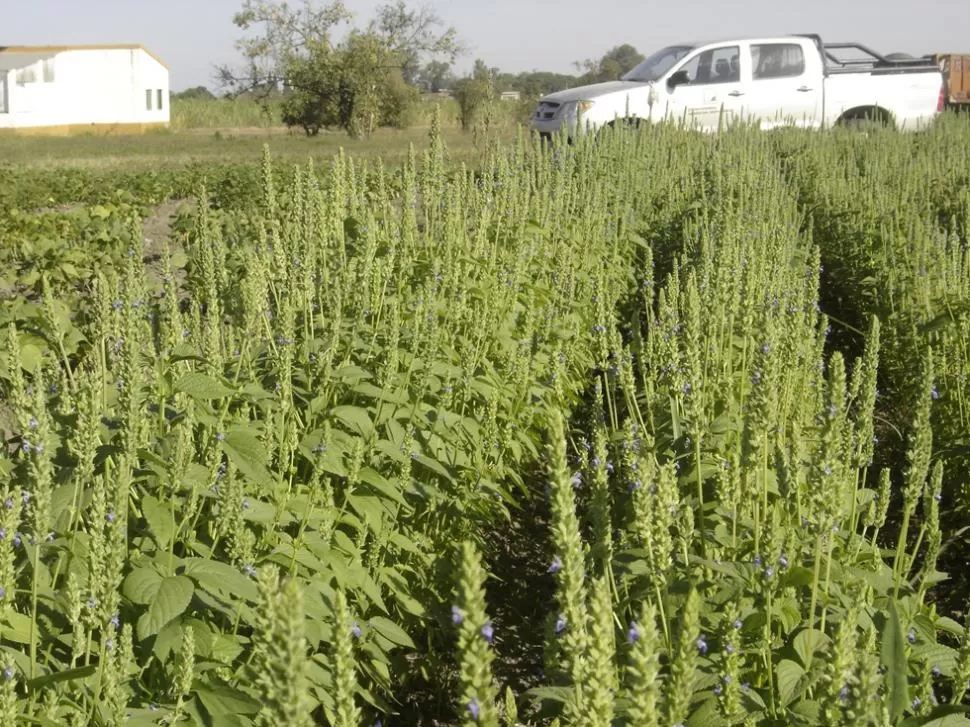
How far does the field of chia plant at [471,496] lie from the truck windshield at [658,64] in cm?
889

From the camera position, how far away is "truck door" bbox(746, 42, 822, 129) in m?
15.3

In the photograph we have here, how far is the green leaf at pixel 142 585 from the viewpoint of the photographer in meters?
2.24

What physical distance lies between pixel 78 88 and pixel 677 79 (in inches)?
1354

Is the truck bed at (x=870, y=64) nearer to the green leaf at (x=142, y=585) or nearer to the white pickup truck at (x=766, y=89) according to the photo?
the white pickup truck at (x=766, y=89)

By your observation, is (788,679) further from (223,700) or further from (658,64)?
(658,64)

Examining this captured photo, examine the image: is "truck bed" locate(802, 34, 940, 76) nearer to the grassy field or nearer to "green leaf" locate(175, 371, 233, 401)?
the grassy field

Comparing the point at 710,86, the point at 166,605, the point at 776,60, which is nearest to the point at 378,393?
the point at 166,605

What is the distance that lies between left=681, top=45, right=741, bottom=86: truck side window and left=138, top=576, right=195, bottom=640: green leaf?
13547mm

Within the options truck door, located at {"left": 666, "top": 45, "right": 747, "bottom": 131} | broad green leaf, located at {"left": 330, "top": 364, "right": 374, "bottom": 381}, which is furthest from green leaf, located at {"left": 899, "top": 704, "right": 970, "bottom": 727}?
truck door, located at {"left": 666, "top": 45, "right": 747, "bottom": 131}

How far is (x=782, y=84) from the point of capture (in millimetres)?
15461

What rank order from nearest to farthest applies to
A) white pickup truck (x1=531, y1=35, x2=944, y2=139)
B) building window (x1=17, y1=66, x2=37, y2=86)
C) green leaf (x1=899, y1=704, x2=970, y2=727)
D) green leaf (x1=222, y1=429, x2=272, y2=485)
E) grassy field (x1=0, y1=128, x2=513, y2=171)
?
green leaf (x1=899, y1=704, x2=970, y2=727) < green leaf (x1=222, y1=429, x2=272, y2=485) < white pickup truck (x1=531, y1=35, x2=944, y2=139) < grassy field (x1=0, y1=128, x2=513, y2=171) < building window (x1=17, y1=66, x2=37, y2=86)

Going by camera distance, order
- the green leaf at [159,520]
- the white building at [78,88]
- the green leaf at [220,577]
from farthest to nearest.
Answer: the white building at [78,88] < the green leaf at [159,520] < the green leaf at [220,577]

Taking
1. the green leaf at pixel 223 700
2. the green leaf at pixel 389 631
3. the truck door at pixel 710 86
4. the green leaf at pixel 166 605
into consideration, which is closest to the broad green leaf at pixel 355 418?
the green leaf at pixel 389 631

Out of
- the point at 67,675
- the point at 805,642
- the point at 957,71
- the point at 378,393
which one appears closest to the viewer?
the point at 67,675
